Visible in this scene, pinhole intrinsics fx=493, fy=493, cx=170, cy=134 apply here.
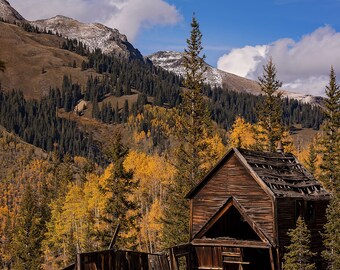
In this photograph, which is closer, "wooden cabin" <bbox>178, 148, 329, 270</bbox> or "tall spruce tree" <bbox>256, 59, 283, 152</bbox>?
"wooden cabin" <bbox>178, 148, 329, 270</bbox>

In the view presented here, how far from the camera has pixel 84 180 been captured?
9981cm

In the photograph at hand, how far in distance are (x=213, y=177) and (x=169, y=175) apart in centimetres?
7458

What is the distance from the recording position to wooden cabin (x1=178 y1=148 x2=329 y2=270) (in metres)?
25.1

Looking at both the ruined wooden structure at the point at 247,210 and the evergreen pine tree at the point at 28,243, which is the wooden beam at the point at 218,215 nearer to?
the ruined wooden structure at the point at 247,210

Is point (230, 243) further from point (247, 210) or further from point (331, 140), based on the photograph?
point (331, 140)

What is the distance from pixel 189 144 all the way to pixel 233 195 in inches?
880

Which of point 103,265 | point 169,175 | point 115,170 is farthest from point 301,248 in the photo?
point 169,175

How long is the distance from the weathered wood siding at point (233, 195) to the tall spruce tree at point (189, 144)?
640 inches

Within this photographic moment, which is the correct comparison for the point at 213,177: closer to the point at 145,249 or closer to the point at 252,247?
the point at 252,247

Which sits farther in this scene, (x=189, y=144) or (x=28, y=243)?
(x=28, y=243)

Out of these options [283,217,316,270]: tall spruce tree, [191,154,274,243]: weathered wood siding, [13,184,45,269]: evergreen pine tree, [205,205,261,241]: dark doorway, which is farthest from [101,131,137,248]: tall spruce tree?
[13,184,45,269]: evergreen pine tree

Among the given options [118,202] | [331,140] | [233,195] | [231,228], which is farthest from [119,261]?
[331,140]

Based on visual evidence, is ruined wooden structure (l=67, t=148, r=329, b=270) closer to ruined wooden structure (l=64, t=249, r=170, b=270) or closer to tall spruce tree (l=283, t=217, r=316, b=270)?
tall spruce tree (l=283, t=217, r=316, b=270)

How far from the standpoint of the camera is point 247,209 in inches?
1012
